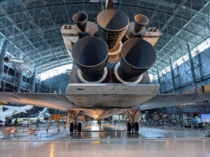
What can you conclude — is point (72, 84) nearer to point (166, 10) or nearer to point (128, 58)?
point (128, 58)

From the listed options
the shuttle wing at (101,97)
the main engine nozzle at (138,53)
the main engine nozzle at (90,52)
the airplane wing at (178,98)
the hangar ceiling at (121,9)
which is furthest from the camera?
the hangar ceiling at (121,9)

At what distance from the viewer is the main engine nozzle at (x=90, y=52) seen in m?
2.70

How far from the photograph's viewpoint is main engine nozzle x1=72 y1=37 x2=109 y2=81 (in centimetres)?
270

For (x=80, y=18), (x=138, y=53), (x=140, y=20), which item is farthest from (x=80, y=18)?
(x=138, y=53)

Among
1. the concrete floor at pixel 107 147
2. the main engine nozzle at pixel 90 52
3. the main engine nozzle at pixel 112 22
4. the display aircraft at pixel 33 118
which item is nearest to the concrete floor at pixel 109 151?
the concrete floor at pixel 107 147

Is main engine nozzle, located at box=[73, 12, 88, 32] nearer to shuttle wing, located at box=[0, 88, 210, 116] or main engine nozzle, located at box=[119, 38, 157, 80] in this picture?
main engine nozzle, located at box=[119, 38, 157, 80]

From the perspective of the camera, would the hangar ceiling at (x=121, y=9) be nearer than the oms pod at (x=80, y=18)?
No

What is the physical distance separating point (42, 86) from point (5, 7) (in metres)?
24.1

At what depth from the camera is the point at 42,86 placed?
37.2 metres

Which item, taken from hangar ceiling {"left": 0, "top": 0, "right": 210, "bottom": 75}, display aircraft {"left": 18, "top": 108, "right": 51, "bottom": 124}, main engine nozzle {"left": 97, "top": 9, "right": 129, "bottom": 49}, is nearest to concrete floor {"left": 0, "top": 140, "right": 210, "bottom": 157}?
main engine nozzle {"left": 97, "top": 9, "right": 129, "bottom": 49}

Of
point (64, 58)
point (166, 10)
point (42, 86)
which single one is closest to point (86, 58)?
point (166, 10)

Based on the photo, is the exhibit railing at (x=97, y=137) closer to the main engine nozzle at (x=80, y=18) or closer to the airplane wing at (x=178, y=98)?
the airplane wing at (x=178, y=98)

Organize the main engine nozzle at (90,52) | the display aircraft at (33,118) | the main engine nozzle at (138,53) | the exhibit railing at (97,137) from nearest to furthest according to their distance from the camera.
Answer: the main engine nozzle at (90,52) < the main engine nozzle at (138,53) < the exhibit railing at (97,137) < the display aircraft at (33,118)

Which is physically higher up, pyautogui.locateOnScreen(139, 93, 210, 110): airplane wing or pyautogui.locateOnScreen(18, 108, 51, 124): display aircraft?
pyautogui.locateOnScreen(139, 93, 210, 110): airplane wing
